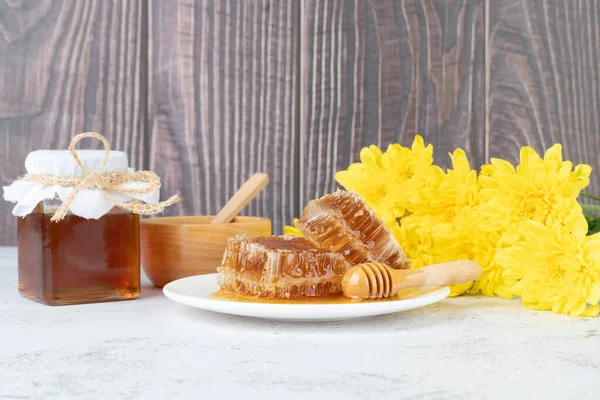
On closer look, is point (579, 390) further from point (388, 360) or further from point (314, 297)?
point (314, 297)

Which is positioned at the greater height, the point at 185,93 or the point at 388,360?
the point at 185,93

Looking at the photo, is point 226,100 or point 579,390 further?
point 226,100

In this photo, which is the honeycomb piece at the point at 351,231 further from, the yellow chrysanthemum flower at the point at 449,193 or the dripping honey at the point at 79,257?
the dripping honey at the point at 79,257

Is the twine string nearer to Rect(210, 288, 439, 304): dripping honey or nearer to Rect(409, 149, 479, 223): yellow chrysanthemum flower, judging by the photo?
Rect(210, 288, 439, 304): dripping honey

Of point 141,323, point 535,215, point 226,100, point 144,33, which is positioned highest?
point 144,33

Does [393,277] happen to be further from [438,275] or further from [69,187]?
[69,187]

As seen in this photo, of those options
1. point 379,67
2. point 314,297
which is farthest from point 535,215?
point 379,67

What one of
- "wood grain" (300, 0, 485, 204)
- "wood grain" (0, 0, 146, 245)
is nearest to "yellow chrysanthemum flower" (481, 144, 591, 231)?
"wood grain" (300, 0, 485, 204)

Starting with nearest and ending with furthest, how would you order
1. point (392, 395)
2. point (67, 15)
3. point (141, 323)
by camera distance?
point (392, 395) → point (141, 323) → point (67, 15)
